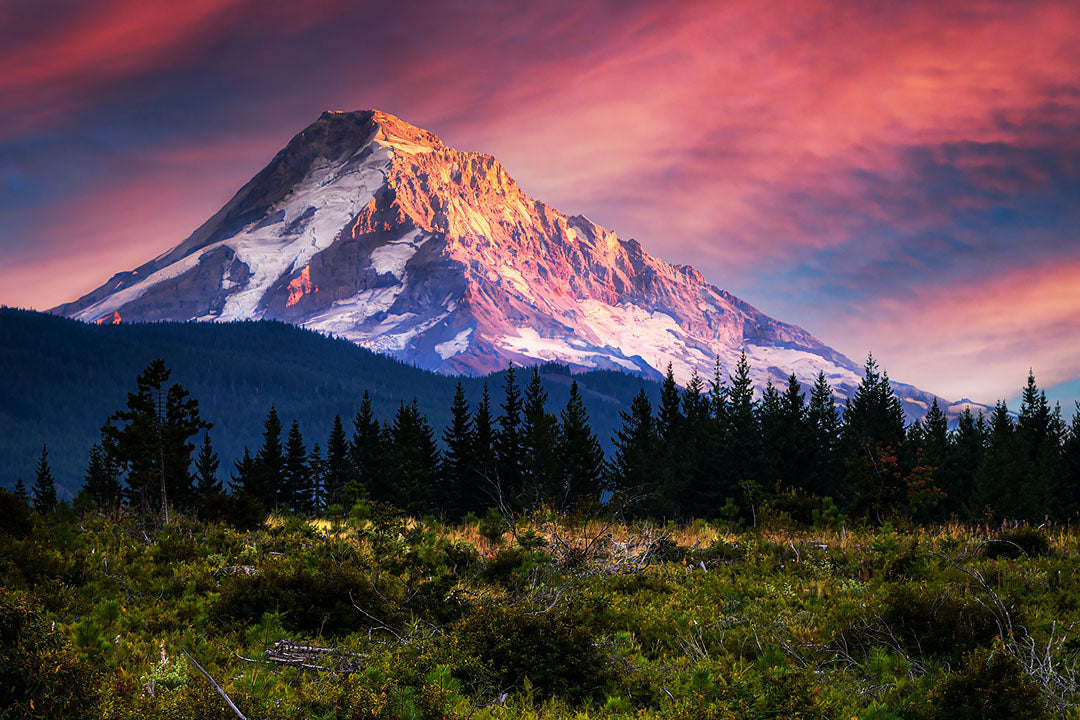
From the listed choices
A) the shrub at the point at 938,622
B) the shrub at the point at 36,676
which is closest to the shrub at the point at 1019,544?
the shrub at the point at 938,622

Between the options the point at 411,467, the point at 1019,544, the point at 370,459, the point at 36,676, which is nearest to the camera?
the point at 36,676

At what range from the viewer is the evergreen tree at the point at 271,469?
285 ft

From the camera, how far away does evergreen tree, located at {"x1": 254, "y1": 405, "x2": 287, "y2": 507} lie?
8681 cm

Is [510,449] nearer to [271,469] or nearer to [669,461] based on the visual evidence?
[669,461]

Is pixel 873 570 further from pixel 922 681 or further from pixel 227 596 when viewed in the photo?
pixel 227 596

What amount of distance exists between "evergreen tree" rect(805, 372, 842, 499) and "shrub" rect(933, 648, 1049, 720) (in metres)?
44.2

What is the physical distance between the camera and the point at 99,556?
11.8 m

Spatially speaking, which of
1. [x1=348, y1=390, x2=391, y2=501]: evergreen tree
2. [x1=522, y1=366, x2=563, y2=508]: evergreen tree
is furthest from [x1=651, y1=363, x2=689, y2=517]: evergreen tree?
[x1=348, y1=390, x2=391, y2=501]: evergreen tree

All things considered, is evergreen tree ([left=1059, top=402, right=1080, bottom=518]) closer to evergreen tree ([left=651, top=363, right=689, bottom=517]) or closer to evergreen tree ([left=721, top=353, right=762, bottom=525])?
evergreen tree ([left=721, top=353, right=762, bottom=525])

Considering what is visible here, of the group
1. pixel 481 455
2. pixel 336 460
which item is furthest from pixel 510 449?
pixel 336 460

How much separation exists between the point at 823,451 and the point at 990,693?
60.7 metres

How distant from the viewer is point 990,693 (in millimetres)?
6254

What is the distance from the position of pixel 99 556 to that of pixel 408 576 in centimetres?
537

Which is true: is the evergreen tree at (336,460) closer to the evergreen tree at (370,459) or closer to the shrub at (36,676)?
the evergreen tree at (370,459)
